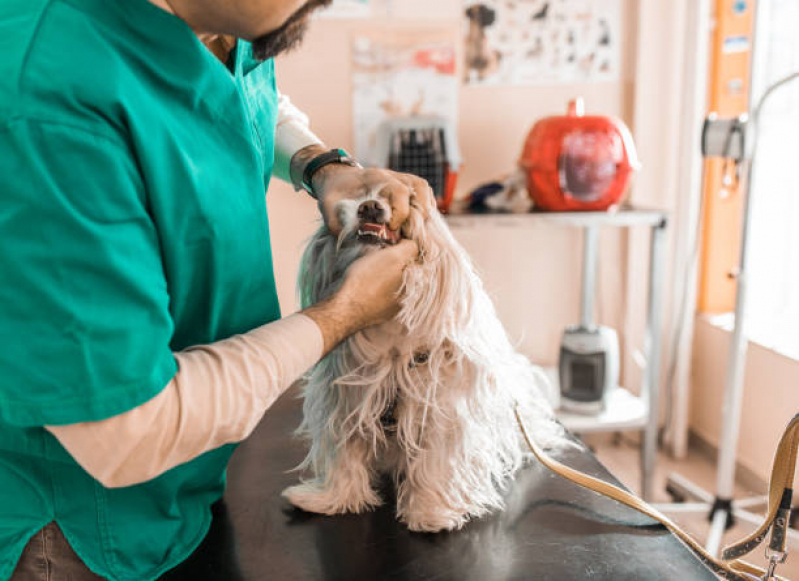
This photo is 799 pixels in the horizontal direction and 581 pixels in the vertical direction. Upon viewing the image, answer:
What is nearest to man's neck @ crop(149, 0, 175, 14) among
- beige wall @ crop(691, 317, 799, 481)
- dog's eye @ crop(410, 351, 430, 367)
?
dog's eye @ crop(410, 351, 430, 367)

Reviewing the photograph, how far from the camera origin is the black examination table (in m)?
A: 0.82

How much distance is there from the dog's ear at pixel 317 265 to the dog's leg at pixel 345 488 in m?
0.23

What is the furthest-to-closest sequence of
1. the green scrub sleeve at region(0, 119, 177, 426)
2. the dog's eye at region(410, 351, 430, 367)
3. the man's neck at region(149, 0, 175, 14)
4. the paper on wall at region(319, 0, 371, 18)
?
1. the paper on wall at region(319, 0, 371, 18)
2. the dog's eye at region(410, 351, 430, 367)
3. the man's neck at region(149, 0, 175, 14)
4. the green scrub sleeve at region(0, 119, 177, 426)

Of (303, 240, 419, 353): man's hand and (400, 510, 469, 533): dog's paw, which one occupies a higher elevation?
(303, 240, 419, 353): man's hand

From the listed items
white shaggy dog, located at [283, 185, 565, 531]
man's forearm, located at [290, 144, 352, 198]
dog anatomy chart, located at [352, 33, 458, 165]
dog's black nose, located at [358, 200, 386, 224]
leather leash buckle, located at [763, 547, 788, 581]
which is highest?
dog anatomy chart, located at [352, 33, 458, 165]

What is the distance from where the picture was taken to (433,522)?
0.91m

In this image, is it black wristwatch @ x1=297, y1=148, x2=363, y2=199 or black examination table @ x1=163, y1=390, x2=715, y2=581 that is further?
black wristwatch @ x1=297, y1=148, x2=363, y2=199

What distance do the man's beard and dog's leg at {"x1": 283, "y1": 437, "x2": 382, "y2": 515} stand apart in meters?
0.55

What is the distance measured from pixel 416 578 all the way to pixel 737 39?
7.94 feet

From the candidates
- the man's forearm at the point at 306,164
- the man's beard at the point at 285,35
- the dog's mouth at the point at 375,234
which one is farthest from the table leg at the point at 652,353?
the man's beard at the point at 285,35

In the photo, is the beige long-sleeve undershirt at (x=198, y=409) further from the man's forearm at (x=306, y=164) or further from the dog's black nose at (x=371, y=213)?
the man's forearm at (x=306, y=164)

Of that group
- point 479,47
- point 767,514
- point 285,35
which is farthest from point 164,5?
point 479,47

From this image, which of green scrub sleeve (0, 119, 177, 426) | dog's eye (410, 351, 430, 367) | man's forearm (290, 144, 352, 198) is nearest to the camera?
green scrub sleeve (0, 119, 177, 426)

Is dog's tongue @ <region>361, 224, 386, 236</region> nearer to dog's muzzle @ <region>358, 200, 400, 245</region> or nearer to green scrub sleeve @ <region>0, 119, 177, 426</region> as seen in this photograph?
dog's muzzle @ <region>358, 200, 400, 245</region>
